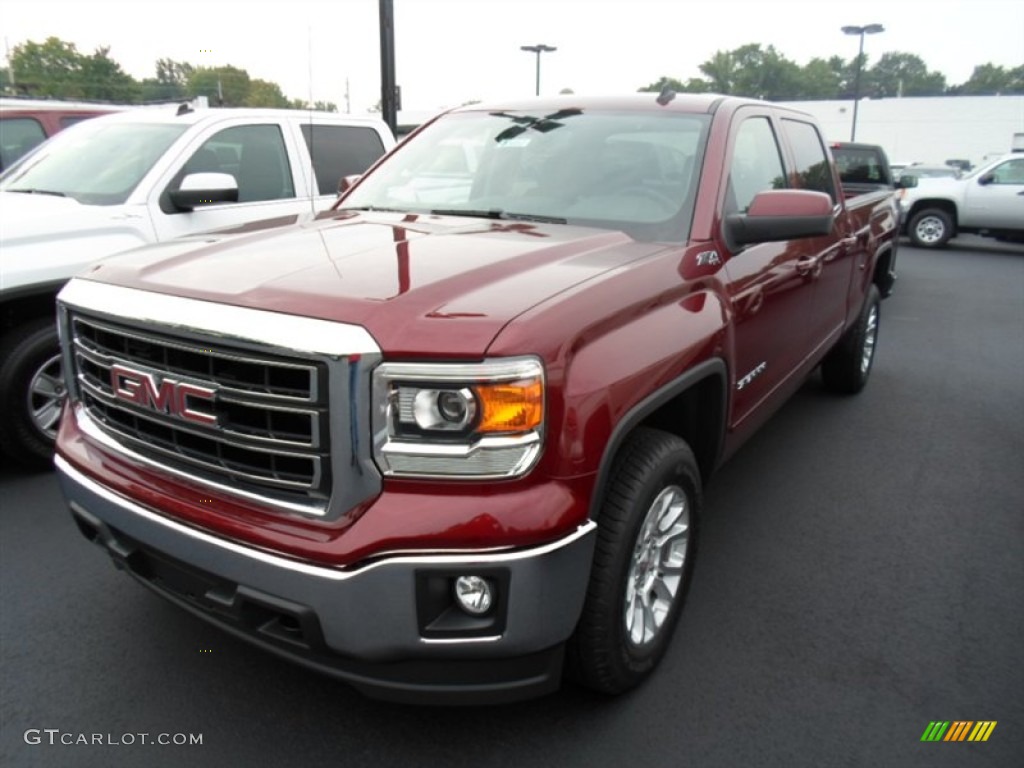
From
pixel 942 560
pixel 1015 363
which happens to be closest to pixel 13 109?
pixel 942 560

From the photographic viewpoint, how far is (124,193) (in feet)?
15.7

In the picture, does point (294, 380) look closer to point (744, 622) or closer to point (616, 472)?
point (616, 472)

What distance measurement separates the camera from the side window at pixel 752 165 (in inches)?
132

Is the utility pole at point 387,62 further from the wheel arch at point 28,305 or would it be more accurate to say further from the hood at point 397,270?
the hood at point 397,270

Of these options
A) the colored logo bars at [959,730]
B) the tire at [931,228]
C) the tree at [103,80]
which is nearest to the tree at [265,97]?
the colored logo bars at [959,730]

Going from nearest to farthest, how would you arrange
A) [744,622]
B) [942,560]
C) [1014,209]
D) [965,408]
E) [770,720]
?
[770,720], [744,622], [942,560], [965,408], [1014,209]

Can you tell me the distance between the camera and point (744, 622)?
312cm

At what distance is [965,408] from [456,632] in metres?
5.12

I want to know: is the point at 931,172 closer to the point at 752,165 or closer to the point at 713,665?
the point at 752,165

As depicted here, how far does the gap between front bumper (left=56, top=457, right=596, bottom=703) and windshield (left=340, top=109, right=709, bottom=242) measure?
1.48 meters

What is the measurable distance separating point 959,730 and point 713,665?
29.8 inches

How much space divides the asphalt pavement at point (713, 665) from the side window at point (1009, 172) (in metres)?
12.9

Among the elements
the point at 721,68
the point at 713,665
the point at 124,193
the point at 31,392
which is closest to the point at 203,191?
the point at 124,193

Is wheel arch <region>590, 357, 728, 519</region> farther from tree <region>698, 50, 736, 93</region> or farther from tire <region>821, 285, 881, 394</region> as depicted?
tree <region>698, 50, 736, 93</region>
